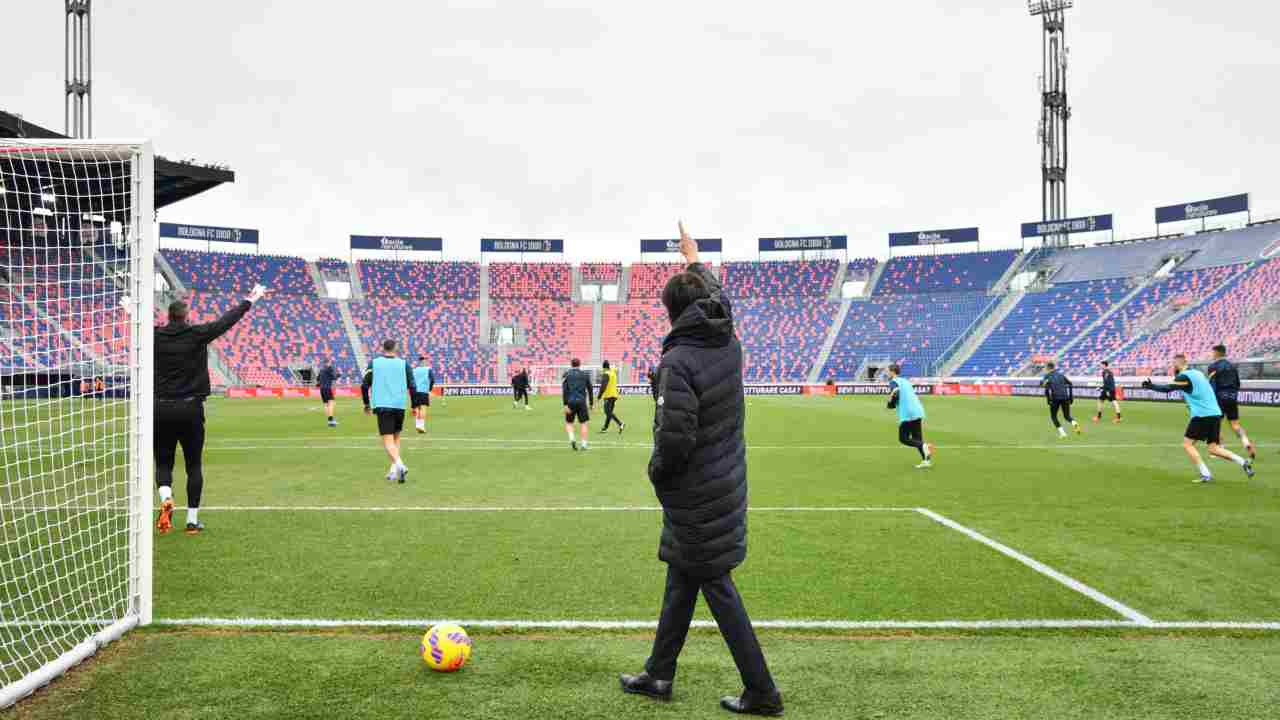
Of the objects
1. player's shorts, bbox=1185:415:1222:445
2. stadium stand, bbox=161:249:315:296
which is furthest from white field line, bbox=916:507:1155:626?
stadium stand, bbox=161:249:315:296

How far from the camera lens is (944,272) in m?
68.4

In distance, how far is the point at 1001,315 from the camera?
61656 millimetres

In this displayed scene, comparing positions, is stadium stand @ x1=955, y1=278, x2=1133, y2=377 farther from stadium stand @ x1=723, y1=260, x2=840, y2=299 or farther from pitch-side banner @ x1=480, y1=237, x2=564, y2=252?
pitch-side banner @ x1=480, y1=237, x2=564, y2=252

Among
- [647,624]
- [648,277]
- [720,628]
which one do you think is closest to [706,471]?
[720,628]

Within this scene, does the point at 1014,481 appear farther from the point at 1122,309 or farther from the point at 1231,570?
the point at 1122,309

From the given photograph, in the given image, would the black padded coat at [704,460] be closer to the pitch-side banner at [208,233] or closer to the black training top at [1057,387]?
the black training top at [1057,387]

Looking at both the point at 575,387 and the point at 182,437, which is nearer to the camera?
the point at 182,437

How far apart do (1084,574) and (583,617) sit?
167 inches

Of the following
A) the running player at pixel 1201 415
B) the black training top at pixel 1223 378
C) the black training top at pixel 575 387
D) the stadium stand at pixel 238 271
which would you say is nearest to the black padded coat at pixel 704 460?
the running player at pixel 1201 415

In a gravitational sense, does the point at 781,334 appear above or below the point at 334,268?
below

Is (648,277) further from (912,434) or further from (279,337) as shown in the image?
(912,434)

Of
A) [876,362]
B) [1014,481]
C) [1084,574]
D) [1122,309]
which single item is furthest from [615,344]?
[1084,574]

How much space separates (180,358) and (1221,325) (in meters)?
57.6

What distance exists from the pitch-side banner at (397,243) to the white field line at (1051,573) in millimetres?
69520
